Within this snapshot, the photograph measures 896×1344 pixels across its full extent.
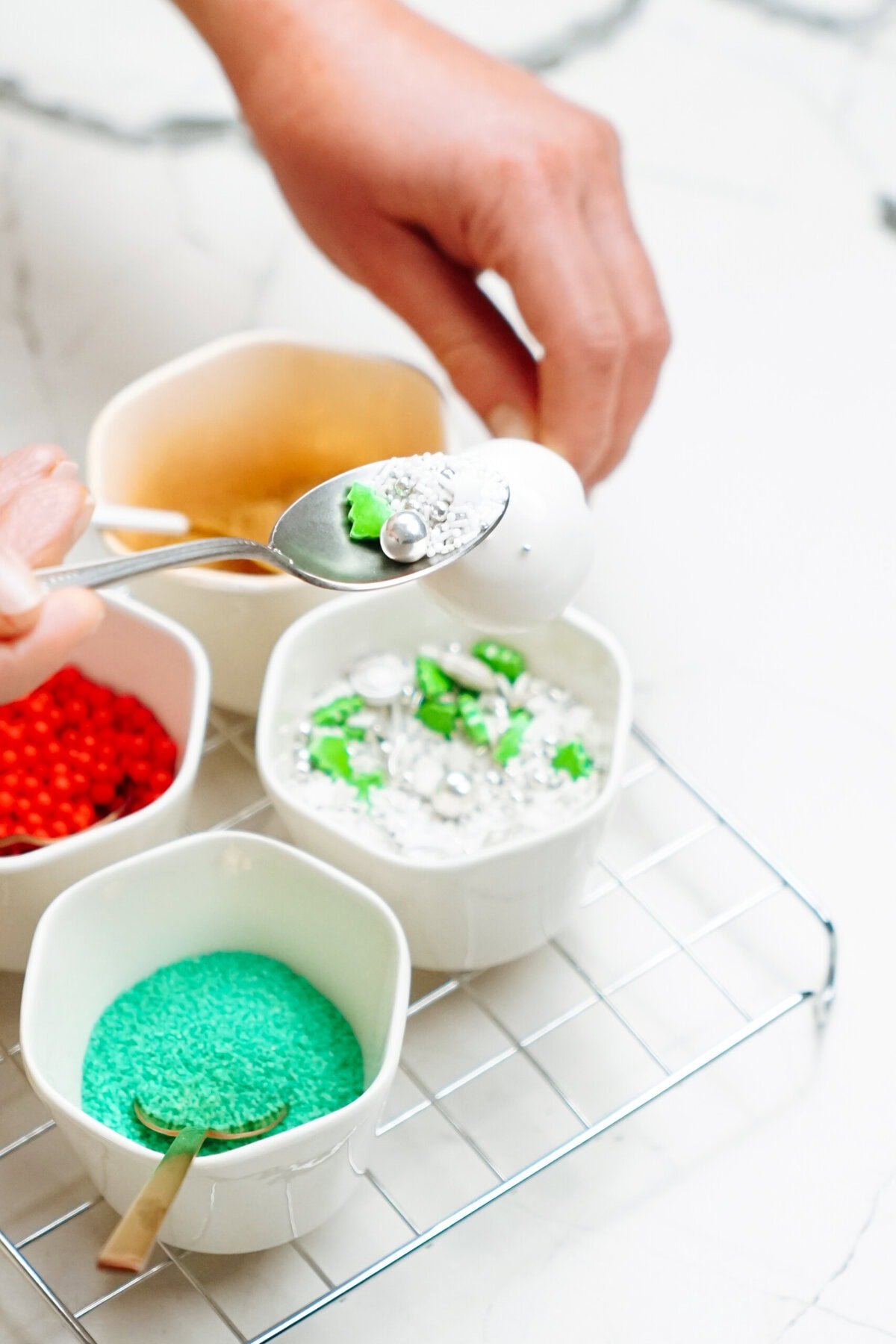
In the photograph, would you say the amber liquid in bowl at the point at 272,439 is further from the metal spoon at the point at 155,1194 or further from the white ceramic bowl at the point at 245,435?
the metal spoon at the point at 155,1194

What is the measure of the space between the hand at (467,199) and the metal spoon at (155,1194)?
1.04 ft

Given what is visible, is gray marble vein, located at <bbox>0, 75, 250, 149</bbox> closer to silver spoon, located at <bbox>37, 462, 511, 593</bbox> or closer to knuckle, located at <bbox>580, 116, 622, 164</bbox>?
knuckle, located at <bbox>580, 116, 622, 164</bbox>

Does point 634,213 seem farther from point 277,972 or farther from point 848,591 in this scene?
point 277,972

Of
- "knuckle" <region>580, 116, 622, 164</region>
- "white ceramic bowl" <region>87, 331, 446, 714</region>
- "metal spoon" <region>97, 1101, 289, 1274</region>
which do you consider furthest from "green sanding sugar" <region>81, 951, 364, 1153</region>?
"knuckle" <region>580, 116, 622, 164</region>

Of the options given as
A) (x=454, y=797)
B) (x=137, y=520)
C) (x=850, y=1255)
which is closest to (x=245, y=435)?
(x=137, y=520)

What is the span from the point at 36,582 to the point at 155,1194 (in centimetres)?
19

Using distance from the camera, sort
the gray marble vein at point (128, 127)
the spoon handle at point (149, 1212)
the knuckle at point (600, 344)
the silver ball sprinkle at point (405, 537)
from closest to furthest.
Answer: the spoon handle at point (149, 1212), the silver ball sprinkle at point (405, 537), the knuckle at point (600, 344), the gray marble vein at point (128, 127)

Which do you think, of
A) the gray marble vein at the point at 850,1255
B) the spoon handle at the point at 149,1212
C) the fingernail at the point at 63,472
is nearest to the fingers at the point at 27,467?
the fingernail at the point at 63,472

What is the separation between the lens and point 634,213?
36.1 inches

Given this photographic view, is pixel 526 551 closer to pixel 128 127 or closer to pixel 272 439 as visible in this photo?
pixel 272 439

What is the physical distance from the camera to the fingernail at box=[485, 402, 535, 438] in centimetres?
67

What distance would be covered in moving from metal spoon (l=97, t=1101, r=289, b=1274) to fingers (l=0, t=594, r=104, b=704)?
0.51 ft

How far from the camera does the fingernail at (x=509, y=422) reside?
0.67m

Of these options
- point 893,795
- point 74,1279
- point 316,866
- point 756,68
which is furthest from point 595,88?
point 74,1279
